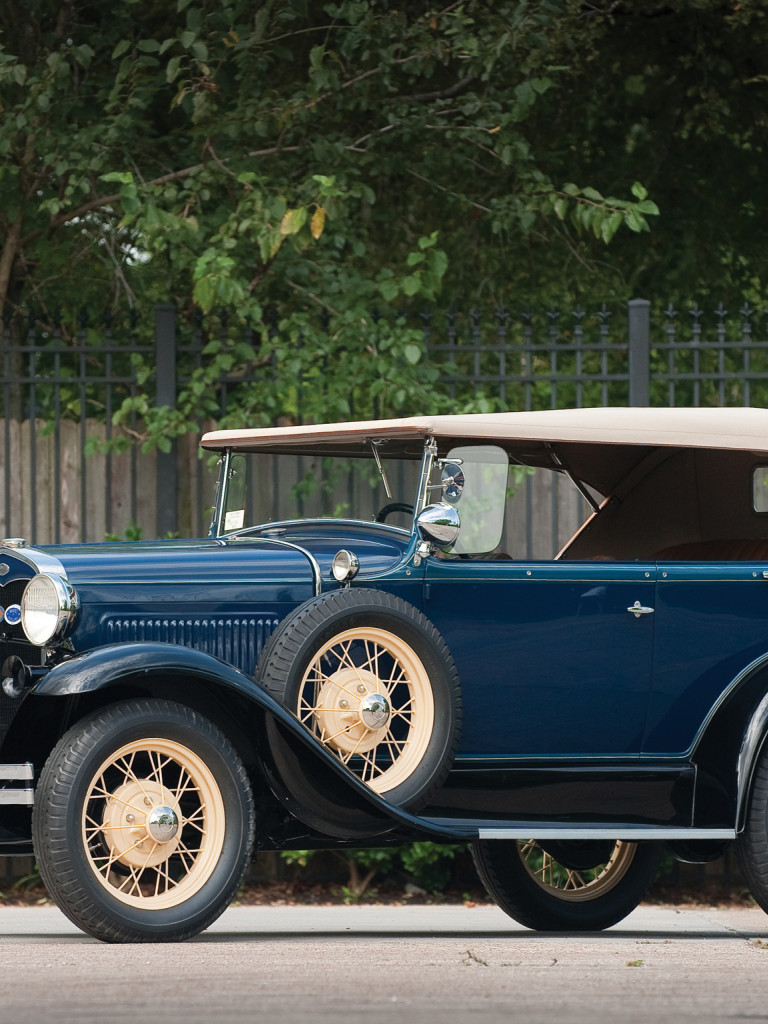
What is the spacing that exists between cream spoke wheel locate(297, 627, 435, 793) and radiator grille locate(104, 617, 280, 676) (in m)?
0.30

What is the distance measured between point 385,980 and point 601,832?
1.49 metres

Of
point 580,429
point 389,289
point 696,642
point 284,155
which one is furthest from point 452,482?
point 284,155

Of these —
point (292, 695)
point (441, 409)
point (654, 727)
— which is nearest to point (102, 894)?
point (292, 695)

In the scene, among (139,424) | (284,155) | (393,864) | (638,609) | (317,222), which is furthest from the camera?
(284,155)

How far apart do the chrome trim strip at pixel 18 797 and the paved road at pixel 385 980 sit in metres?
0.46

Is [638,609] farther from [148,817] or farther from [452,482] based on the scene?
[148,817]

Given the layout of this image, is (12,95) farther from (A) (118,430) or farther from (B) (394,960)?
(B) (394,960)

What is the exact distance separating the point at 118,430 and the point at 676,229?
5.57m

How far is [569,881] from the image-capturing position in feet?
21.8

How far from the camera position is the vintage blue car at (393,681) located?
15.9 ft

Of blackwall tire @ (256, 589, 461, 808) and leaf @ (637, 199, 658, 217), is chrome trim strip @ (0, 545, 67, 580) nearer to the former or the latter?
blackwall tire @ (256, 589, 461, 808)

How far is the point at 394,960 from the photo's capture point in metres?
4.76

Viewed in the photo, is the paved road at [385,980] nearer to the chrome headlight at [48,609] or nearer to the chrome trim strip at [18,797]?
the chrome trim strip at [18,797]

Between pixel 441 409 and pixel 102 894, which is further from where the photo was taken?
pixel 441 409
